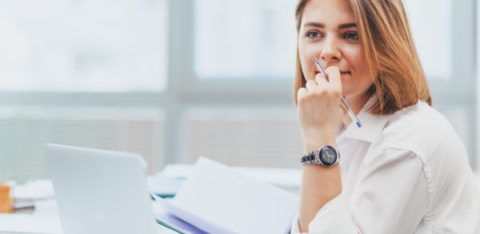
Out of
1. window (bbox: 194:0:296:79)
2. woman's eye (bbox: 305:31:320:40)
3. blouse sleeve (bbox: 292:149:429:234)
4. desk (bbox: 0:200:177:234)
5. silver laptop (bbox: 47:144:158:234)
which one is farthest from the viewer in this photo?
window (bbox: 194:0:296:79)

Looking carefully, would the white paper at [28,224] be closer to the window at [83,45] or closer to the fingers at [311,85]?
the fingers at [311,85]

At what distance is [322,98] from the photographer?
94 centimetres

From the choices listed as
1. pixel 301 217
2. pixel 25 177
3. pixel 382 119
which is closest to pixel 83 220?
pixel 301 217

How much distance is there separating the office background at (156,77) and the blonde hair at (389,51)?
1.76m

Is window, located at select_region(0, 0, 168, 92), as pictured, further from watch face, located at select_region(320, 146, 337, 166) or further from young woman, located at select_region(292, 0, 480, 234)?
watch face, located at select_region(320, 146, 337, 166)

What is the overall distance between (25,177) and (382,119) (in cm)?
254

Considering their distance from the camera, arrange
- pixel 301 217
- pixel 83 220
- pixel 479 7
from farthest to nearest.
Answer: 1. pixel 479 7
2. pixel 301 217
3. pixel 83 220

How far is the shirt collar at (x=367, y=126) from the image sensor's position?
1.00 meters

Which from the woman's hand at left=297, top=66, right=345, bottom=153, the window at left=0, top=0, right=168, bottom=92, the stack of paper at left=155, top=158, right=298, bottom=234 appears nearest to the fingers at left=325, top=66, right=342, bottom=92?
the woman's hand at left=297, top=66, right=345, bottom=153

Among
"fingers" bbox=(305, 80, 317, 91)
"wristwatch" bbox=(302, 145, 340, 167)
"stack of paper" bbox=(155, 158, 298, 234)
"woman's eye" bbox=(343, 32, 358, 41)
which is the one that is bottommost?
"stack of paper" bbox=(155, 158, 298, 234)

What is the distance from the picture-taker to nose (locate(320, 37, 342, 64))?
100cm

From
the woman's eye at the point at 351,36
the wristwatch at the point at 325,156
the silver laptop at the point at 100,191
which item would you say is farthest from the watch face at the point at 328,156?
the silver laptop at the point at 100,191

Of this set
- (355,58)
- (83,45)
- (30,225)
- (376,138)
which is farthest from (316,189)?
(83,45)

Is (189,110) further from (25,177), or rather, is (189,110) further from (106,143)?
(25,177)
